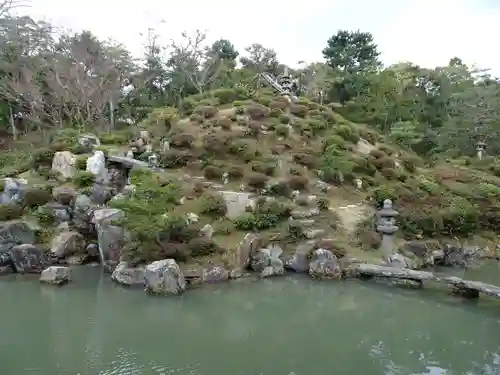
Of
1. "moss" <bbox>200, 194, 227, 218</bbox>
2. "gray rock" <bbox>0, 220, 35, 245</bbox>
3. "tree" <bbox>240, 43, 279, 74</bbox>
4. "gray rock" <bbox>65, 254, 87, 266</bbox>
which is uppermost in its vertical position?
"tree" <bbox>240, 43, 279, 74</bbox>

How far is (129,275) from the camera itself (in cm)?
1301

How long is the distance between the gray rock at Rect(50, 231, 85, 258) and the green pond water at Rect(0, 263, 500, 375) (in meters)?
1.76

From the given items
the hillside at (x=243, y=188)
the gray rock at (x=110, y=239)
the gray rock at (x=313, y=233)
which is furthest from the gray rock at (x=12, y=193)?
the gray rock at (x=313, y=233)

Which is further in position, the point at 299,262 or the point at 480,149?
the point at 480,149

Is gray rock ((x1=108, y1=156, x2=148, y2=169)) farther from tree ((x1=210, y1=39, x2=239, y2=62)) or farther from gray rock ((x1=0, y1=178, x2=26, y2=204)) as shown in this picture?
tree ((x1=210, y1=39, x2=239, y2=62))

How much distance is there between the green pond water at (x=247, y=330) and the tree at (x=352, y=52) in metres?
25.0

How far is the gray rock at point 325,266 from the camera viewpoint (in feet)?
45.5

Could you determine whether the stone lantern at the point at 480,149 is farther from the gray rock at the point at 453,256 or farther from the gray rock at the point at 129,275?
the gray rock at the point at 129,275

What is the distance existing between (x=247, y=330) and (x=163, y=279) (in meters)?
3.23

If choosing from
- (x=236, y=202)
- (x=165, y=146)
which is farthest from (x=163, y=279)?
(x=165, y=146)

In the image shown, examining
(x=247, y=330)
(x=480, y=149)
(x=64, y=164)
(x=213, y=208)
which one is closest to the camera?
(x=247, y=330)

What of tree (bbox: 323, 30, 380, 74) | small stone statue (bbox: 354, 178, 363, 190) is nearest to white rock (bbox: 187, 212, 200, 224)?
small stone statue (bbox: 354, 178, 363, 190)

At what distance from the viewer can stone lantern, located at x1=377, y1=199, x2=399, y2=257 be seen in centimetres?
1553

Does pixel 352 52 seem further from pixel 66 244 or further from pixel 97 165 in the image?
pixel 66 244
